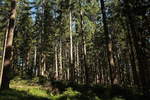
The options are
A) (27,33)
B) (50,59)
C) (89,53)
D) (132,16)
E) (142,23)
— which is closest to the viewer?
(132,16)

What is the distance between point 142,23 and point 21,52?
31757mm

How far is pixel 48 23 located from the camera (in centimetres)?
3581

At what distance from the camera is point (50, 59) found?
189 feet

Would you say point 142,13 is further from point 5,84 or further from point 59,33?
point 59,33

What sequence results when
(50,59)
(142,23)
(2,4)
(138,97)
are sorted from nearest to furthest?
(138,97) < (142,23) < (2,4) < (50,59)

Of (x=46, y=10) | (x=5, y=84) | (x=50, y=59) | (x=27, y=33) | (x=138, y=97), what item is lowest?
(x=138, y=97)

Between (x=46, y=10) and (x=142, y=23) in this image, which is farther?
(x=46, y=10)

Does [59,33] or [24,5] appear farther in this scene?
[59,33]

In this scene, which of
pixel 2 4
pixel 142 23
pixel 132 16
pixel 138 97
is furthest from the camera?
pixel 2 4

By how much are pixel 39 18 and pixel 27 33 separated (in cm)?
489

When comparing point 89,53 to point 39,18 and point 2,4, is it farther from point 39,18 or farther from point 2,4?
point 2,4

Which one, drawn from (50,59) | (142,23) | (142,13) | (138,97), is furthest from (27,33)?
(138,97)

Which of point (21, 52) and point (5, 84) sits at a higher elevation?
point (21, 52)

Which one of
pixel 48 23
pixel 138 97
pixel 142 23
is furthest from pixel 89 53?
pixel 138 97
